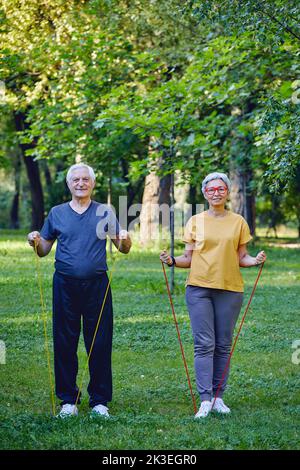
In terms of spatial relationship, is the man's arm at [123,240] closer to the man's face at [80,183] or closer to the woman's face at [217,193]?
the man's face at [80,183]

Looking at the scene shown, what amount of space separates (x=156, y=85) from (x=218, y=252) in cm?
1496

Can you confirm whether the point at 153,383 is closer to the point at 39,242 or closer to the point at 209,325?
the point at 209,325

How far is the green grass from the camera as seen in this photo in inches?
235

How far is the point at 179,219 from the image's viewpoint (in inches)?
1337

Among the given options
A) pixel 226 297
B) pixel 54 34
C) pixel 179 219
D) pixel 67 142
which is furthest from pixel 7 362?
pixel 179 219

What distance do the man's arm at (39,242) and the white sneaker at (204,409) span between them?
173 cm

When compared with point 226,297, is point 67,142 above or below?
above

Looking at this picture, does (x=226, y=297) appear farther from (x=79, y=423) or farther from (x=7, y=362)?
(x=7, y=362)

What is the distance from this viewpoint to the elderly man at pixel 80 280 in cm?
676

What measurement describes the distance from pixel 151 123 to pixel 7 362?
243 inches

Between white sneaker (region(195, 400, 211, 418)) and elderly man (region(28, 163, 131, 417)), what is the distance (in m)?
0.72
